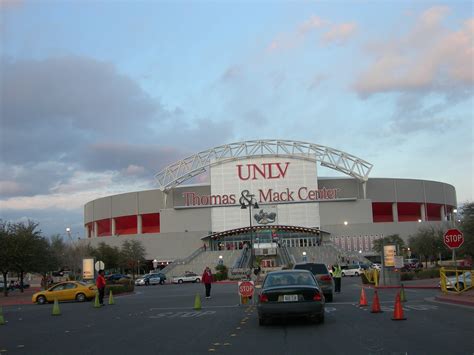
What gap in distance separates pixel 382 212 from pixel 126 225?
162 feet

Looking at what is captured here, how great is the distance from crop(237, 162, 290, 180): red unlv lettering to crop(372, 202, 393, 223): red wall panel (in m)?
20.5

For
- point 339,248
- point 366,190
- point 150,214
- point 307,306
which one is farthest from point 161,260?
point 307,306

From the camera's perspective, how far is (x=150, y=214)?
10719 cm

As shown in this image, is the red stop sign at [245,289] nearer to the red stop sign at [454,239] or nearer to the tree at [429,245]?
the red stop sign at [454,239]

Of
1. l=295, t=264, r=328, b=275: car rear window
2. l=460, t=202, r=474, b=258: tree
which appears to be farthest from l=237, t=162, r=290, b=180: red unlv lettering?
l=295, t=264, r=328, b=275: car rear window

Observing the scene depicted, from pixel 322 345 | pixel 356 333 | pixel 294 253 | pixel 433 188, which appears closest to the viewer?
pixel 322 345

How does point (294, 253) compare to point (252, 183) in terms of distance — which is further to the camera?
point (252, 183)

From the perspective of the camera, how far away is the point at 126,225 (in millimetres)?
112062

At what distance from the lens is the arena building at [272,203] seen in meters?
97.9

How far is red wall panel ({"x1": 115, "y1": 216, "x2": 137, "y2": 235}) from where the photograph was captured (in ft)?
363

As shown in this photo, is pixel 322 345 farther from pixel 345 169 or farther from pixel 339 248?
pixel 345 169

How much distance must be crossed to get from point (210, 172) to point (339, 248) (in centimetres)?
2572

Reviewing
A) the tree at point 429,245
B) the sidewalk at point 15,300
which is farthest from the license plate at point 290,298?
the tree at point 429,245

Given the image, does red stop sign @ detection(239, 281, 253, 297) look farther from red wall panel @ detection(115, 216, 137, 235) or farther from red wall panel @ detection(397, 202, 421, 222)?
red wall panel @ detection(397, 202, 421, 222)
